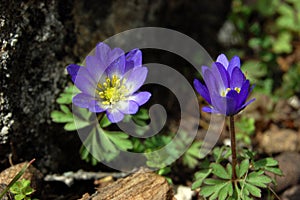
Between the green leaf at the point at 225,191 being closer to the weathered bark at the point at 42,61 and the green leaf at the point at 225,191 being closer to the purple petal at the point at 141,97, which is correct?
the purple petal at the point at 141,97

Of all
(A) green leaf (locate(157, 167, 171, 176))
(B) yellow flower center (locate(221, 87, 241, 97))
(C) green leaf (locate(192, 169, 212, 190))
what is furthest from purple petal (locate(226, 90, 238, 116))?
(A) green leaf (locate(157, 167, 171, 176))

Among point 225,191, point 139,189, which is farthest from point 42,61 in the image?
point 225,191

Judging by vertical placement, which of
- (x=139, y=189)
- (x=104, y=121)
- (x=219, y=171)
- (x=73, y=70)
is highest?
(x=73, y=70)

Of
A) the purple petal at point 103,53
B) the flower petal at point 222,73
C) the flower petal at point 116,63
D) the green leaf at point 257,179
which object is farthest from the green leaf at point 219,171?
the purple petal at point 103,53

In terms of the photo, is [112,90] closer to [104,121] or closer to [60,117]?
[104,121]

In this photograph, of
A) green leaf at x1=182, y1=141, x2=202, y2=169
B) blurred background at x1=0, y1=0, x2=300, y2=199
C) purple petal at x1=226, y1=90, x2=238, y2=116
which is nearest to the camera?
purple petal at x1=226, y1=90, x2=238, y2=116

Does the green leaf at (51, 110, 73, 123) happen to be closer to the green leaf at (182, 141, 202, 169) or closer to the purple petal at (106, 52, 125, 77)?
the purple petal at (106, 52, 125, 77)
